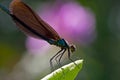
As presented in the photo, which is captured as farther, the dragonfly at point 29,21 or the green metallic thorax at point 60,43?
the green metallic thorax at point 60,43

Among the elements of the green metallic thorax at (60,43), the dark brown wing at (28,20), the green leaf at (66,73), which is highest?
the dark brown wing at (28,20)

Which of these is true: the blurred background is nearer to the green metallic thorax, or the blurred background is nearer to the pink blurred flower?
the pink blurred flower

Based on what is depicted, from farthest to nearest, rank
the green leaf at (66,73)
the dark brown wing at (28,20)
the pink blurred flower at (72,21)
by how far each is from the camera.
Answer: the pink blurred flower at (72,21) < the dark brown wing at (28,20) < the green leaf at (66,73)

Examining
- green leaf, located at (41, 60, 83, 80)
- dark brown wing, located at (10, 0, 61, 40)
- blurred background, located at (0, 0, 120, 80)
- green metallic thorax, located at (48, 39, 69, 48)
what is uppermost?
dark brown wing, located at (10, 0, 61, 40)

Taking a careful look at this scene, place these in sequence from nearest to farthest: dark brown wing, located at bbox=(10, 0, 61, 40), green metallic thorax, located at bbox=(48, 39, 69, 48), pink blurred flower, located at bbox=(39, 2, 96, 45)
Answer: dark brown wing, located at bbox=(10, 0, 61, 40) < green metallic thorax, located at bbox=(48, 39, 69, 48) < pink blurred flower, located at bbox=(39, 2, 96, 45)

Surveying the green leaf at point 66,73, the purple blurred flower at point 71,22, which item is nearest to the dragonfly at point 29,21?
the green leaf at point 66,73

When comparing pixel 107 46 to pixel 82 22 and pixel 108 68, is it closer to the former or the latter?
pixel 108 68

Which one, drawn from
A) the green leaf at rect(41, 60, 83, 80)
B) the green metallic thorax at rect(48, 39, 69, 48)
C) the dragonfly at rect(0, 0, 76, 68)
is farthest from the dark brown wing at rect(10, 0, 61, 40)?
the green leaf at rect(41, 60, 83, 80)

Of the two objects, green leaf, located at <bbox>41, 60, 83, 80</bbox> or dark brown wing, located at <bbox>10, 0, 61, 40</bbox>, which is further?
dark brown wing, located at <bbox>10, 0, 61, 40</bbox>

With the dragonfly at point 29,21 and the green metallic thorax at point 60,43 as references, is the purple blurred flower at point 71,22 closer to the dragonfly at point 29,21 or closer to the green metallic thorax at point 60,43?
the green metallic thorax at point 60,43

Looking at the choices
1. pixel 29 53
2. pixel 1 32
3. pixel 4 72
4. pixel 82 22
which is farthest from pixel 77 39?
pixel 1 32
